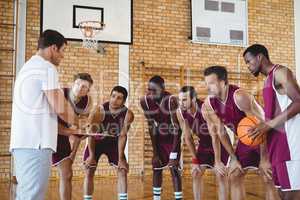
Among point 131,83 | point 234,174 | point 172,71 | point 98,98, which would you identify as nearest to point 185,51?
point 172,71

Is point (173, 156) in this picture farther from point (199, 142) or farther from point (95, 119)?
point (95, 119)

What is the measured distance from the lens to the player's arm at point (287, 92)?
255 centimetres

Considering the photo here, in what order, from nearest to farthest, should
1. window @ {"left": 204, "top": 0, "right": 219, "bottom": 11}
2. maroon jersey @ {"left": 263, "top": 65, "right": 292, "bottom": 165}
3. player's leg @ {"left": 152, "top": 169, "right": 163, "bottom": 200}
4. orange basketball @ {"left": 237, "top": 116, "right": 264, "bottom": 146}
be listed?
maroon jersey @ {"left": 263, "top": 65, "right": 292, "bottom": 165}, orange basketball @ {"left": 237, "top": 116, "right": 264, "bottom": 146}, player's leg @ {"left": 152, "top": 169, "right": 163, "bottom": 200}, window @ {"left": 204, "top": 0, "right": 219, "bottom": 11}

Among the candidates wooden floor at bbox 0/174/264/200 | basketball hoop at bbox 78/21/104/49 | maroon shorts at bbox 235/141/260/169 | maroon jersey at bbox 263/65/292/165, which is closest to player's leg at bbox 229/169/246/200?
maroon shorts at bbox 235/141/260/169

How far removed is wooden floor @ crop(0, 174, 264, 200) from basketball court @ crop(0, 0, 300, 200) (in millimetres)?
22

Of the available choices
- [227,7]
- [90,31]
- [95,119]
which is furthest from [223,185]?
[227,7]

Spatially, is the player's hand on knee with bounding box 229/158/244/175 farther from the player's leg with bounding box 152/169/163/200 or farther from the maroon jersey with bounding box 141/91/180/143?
the player's leg with bounding box 152/169/163/200

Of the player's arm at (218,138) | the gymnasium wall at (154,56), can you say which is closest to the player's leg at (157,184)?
the player's arm at (218,138)

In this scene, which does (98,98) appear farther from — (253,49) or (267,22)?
(253,49)

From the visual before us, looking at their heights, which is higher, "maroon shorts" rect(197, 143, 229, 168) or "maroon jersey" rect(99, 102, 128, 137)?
"maroon jersey" rect(99, 102, 128, 137)

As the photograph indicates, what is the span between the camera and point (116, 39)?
334 inches

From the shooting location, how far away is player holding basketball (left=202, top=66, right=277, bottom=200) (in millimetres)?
3693

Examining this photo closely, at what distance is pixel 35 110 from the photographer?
277 centimetres

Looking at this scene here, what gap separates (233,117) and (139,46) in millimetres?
5157
